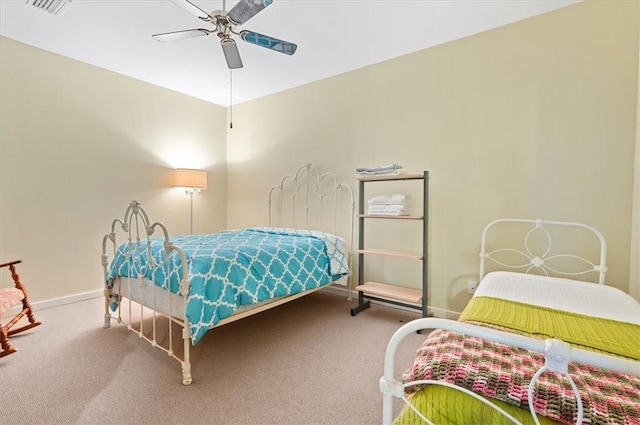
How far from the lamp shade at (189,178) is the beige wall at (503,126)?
64.1 inches

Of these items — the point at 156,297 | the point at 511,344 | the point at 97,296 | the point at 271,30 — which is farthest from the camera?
the point at 97,296

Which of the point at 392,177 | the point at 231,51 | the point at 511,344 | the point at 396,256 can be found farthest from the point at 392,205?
the point at 511,344

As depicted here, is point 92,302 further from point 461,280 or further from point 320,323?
point 461,280

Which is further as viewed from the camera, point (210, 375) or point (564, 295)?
point (210, 375)

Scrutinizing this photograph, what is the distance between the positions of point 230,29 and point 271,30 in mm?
751

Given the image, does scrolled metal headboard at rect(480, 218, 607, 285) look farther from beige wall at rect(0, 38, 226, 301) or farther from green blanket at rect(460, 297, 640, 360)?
beige wall at rect(0, 38, 226, 301)

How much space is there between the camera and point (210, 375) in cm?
202

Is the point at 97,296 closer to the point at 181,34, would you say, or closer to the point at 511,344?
the point at 181,34

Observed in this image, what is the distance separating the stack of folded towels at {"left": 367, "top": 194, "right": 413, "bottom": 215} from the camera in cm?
294

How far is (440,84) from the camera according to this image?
300 cm

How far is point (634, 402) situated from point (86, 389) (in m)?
2.49

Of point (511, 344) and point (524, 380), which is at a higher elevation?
point (511, 344)

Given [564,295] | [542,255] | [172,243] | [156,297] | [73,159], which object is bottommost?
[156,297]

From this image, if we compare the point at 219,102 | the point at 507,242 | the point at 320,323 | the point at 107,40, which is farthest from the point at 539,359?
the point at 219,102
